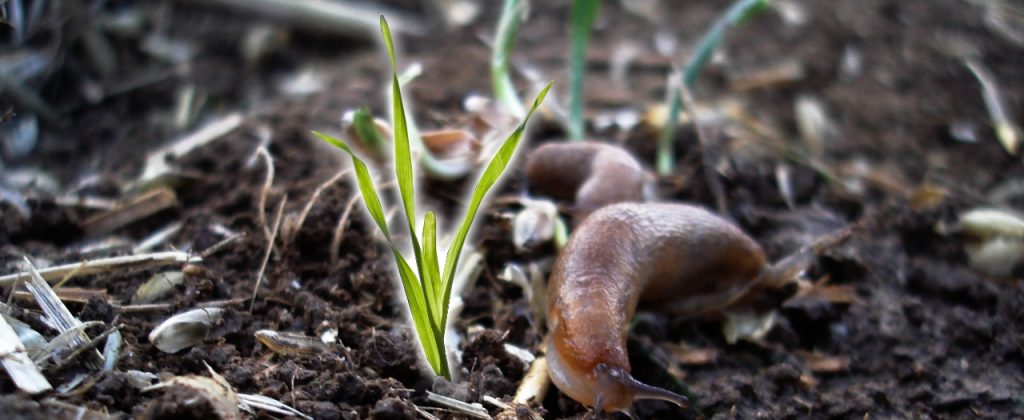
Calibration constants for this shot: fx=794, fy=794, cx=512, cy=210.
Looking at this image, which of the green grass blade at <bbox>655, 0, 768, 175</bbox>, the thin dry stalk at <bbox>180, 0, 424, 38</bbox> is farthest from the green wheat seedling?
the thin dry stalk at <bbox>180, 0, 424, 38</bbox>

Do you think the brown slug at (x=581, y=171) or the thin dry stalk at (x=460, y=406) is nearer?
the thin dry stalk at (x=460, y=406)

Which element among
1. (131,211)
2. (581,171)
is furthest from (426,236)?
(131,211)

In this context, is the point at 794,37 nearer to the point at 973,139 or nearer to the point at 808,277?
the point at 973,139

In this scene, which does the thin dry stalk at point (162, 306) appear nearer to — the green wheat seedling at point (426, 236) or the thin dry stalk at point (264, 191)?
the thin dry stalk at point (264, 191)

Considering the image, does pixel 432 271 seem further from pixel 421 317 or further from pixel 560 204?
pixel 560 204

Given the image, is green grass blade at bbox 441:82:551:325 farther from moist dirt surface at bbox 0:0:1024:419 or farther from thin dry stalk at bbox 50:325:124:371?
thin dry stalk at bbox 50:325:124:371

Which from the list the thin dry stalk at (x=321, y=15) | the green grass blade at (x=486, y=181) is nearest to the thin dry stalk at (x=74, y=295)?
the green grass blade at (x=486, y=181)

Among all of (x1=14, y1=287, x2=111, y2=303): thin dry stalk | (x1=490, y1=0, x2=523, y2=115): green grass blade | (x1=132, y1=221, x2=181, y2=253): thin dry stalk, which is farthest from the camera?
(x1=490, y1=0, x2=523, y2=115): green grass blade
